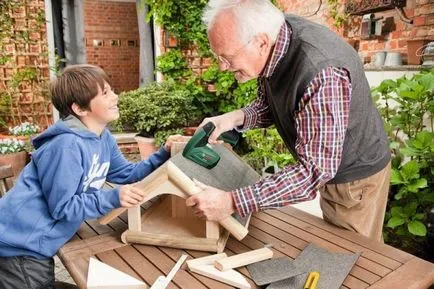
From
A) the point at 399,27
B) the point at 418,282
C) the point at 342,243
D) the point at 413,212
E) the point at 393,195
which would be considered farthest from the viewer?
the point at 399,27

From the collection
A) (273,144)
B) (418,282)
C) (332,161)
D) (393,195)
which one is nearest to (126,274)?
(332,161)

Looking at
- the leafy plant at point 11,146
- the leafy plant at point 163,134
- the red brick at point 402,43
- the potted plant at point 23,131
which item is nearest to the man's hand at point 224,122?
the red brick at point 402,43

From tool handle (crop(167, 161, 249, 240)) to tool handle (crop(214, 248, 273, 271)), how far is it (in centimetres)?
7

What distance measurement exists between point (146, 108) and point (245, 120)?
301 cm

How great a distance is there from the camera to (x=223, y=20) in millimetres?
1185

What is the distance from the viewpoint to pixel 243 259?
1103 millimetres

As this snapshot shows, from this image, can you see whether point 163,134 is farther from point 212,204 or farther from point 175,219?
point 212,204

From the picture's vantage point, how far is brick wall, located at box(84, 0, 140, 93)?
8.65m

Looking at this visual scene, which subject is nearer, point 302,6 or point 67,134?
point 67,134

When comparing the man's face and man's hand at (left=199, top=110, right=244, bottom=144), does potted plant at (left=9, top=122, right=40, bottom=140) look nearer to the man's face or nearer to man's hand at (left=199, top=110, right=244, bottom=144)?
man's hand at (left=199, top=110, right=244, bottom=144)

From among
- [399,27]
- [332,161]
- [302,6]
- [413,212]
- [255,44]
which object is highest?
[302,6]

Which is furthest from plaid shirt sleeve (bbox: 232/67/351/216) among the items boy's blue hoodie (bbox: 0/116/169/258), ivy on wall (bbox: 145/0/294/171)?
ivy on wall (bbox: 145/0/294/171)

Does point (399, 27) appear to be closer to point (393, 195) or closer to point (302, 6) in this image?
point (302, 6)

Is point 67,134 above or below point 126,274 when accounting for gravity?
above
